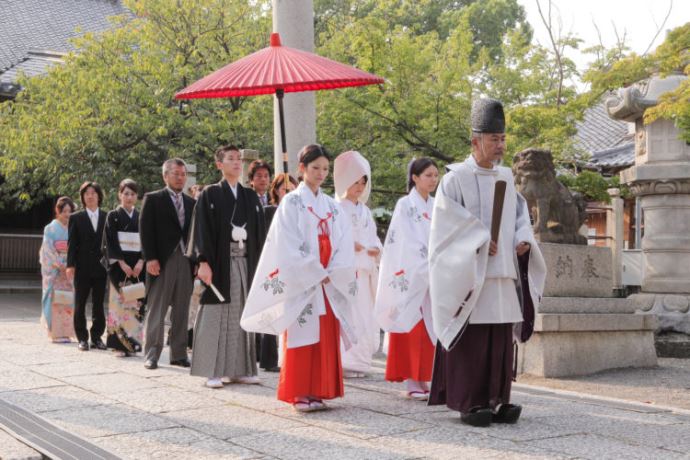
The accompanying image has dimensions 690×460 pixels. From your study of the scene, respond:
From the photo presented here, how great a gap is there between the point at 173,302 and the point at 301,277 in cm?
269

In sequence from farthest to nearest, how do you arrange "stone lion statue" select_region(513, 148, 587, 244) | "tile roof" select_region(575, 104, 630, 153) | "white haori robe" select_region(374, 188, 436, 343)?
"tile roof" select_region(575, 104, 630, 153)
"stone lion statue" select_region(513, 148, 587, 244)
"white haori robe" select_region(374, 188, 436, 343)

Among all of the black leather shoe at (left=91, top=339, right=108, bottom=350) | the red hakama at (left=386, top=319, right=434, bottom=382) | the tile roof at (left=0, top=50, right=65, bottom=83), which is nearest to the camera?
the red hakama at (left=386, top=319, right=434, bottom=382)

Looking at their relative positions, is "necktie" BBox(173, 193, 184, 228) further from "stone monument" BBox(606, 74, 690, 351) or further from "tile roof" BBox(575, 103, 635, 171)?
"tile roof" BBox(575, 103, 635, 171)

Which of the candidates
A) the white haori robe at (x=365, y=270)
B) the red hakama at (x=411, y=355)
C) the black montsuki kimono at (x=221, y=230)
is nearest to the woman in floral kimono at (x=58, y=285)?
the black montsuki kimono at (x=221, y=230)

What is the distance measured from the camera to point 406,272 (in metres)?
6.25

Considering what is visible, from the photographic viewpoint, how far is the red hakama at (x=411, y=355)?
596 centimetres

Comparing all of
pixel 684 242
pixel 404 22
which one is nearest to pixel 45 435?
pixel 684 242

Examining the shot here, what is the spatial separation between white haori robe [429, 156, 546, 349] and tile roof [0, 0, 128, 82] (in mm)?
19720

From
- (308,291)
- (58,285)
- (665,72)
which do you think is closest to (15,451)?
(308,291)

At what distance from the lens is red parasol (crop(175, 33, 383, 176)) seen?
6.22 m

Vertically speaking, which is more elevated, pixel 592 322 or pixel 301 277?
pixel 301 277

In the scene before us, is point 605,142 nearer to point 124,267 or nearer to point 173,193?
point 124,267

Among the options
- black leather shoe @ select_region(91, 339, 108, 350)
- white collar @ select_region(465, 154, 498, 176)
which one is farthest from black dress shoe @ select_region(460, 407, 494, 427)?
black leather shoe @ select_region(91, 339, 108, 350)

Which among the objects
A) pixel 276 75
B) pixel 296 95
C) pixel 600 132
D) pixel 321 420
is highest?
pixel 600 132
